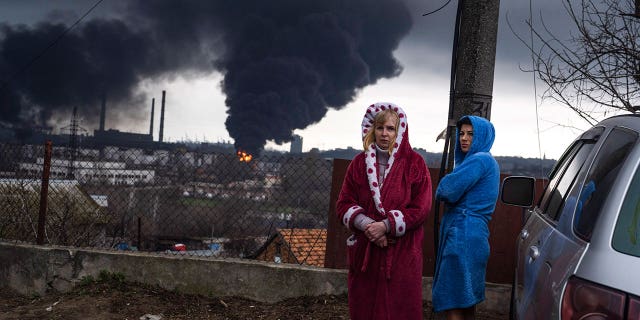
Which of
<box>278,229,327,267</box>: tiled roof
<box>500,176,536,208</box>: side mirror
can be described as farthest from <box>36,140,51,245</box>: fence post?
<box>500,176,536,208</box>: side mirror

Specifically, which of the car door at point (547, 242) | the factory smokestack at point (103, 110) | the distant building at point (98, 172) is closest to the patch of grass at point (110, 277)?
the distant building at point (98, 172)

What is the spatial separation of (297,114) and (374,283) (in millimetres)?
80037

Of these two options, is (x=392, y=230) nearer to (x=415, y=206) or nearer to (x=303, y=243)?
(x=415, y=206)

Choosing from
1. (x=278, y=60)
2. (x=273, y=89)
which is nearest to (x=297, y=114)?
(x=273, y=89)

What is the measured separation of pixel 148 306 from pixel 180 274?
1.63 ft

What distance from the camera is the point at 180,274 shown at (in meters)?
5.96

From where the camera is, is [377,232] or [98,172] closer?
[377,232]

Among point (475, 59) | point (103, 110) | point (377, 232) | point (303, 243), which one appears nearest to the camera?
point (377, 232)

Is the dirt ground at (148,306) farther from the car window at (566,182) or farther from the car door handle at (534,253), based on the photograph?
the car door handle at (534,253)

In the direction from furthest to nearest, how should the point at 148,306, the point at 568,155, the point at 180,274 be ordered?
the point at 180,274
the point at 148,306
the point at 568,155

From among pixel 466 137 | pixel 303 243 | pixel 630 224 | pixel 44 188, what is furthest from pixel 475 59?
pixel 303 243

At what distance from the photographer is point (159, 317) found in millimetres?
5387

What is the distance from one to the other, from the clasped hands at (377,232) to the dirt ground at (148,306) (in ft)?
6.83

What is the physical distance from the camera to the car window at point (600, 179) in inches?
77.0
